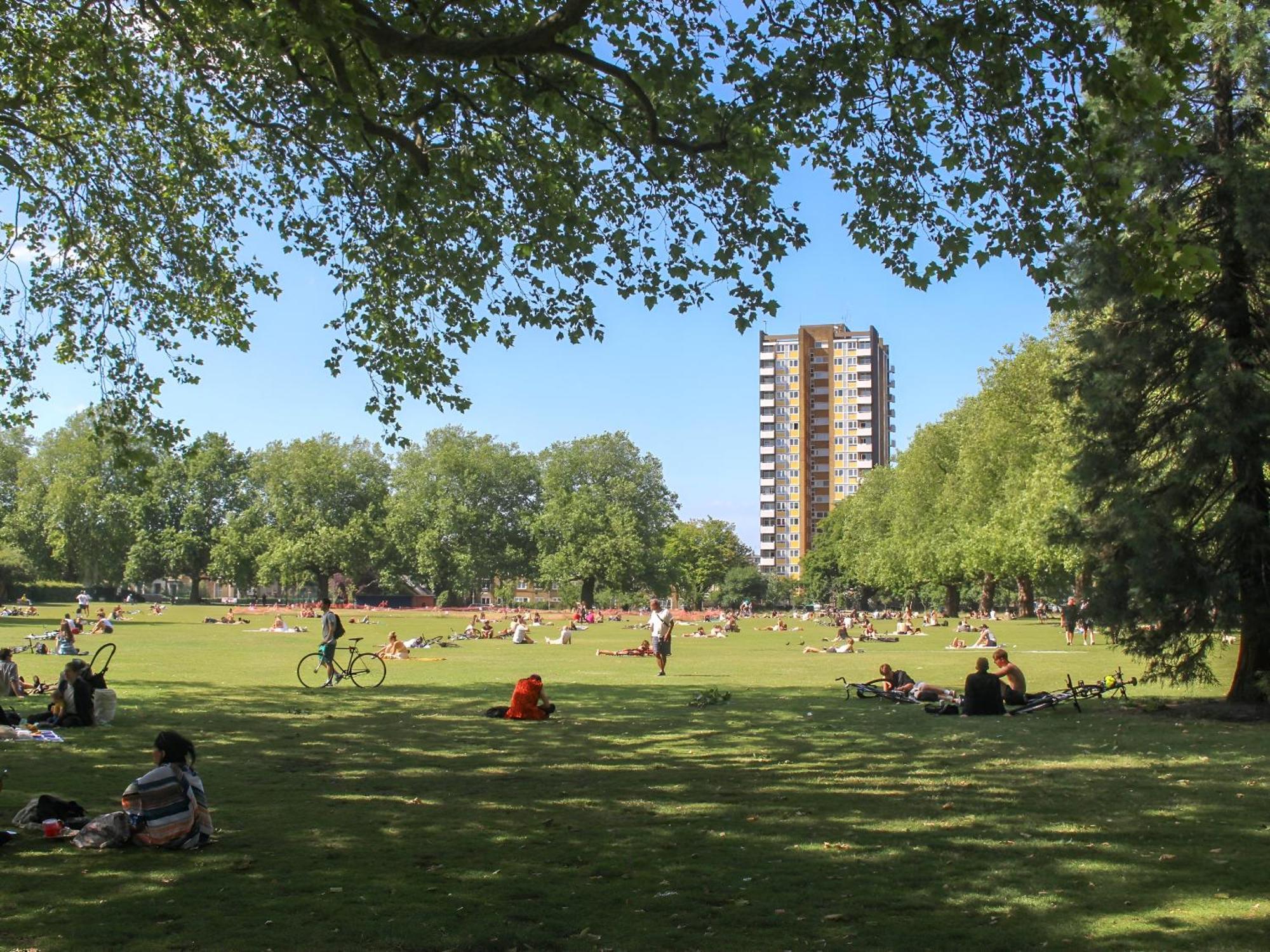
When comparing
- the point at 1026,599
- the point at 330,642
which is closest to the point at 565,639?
the point at 330,642

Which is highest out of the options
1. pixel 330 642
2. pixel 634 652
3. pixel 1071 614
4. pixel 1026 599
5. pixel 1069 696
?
pixel 1071 614

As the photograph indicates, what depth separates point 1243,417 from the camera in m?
15.9

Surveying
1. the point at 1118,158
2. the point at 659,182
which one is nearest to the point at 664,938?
the point at 1118,158

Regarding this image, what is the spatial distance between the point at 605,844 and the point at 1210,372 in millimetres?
12934

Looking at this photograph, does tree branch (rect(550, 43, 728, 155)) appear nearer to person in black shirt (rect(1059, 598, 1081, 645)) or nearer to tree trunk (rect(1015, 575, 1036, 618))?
person in black shirt (rect(1059, 598, 1081, 645))

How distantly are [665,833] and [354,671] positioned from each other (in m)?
15.1

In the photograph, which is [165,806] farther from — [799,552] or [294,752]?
[799,552]

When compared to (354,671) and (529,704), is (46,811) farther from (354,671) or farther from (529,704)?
(354,671)

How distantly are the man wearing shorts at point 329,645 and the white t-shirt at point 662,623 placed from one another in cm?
755

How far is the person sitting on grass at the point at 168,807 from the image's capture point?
25.3 ft

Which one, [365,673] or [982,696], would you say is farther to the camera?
[365,673]

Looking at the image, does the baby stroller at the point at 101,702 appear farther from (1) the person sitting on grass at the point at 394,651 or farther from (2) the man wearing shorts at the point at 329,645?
(1) the person sitting on grass at the point at 394,651

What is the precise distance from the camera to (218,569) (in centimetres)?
9775

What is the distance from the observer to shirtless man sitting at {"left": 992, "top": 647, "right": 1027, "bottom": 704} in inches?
680
